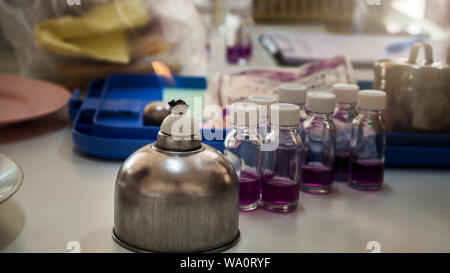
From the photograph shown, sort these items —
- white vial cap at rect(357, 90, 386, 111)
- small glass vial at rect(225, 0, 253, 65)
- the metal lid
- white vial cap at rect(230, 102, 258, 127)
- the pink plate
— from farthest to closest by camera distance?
small glass vial at rect(225, 0, 253, 65)
the pink plate
white vial cap at rect(357, 90, 386, 111)
white vial cap at rect(230, 102, 258, 127)
the metal lid

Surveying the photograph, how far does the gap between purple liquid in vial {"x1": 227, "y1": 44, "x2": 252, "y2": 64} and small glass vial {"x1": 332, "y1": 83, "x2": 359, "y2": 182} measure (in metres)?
1.05

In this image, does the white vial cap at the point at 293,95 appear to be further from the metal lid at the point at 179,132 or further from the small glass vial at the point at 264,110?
the metal lid at the point at 179,132

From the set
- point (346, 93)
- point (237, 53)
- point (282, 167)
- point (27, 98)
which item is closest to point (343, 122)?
point (346, 93)

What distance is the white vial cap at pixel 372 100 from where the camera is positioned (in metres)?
0.97

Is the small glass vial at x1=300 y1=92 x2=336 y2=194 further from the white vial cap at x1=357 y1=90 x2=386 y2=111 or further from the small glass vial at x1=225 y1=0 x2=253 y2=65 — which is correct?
the small glass vial at x1=225 y1=0 x2=253 y2=65

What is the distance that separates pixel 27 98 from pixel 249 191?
29.9 inches

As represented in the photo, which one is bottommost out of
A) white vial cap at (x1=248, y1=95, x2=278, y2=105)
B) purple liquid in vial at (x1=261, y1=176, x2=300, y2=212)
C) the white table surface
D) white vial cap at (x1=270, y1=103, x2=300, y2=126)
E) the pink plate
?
the white table surface

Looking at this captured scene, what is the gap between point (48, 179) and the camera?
103 centimetres

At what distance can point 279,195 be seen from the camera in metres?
0.90

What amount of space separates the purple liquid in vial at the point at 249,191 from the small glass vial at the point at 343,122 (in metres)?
0.21

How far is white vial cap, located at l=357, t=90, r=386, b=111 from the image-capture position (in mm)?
967

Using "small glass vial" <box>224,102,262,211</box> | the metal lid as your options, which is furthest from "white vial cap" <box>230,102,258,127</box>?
the metal lid

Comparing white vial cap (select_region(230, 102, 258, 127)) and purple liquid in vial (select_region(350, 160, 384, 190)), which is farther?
purple liquid in vial (select_region(350, 160, 384, 190))
